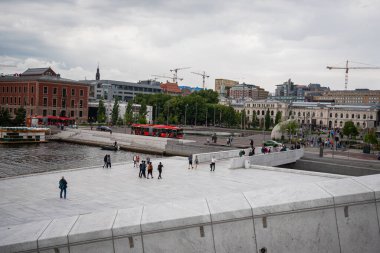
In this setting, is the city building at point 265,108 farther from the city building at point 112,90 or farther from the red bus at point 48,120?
the red bus at point 48,120

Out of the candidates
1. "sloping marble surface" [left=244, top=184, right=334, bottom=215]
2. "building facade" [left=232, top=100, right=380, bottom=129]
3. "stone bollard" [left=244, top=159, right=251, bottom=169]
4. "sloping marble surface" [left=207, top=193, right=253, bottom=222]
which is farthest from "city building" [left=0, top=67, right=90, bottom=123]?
"sloping marble surface" [left=244, top=184, right=334, bottom=215]

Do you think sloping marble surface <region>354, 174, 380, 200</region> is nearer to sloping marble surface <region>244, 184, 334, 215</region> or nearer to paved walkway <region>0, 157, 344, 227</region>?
sloping marble surface <region>244, 184, 334, 215</region>

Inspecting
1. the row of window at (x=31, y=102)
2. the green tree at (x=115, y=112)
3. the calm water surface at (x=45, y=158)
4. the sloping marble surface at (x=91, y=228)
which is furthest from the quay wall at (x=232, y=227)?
the green tree at (x=115, y=112)

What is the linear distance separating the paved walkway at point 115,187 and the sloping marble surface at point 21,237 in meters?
6.71

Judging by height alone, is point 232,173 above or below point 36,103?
below

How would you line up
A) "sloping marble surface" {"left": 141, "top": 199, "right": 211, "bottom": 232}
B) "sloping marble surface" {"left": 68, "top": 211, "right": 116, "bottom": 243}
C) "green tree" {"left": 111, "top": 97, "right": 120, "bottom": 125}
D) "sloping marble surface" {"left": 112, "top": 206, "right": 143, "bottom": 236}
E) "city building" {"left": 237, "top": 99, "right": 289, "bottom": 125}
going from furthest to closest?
1. "city building" {"left": 237, "top": 99, "right": 289, "bottom": 125}
2. "green tree" {"left": 111, "top": 97, "right": 120, "bottom": 125}
3. "sloping marble surface" {"left": 141, "top": 199, "right": 211, "bottom": 232}
4. "sloping marble surface" {"left": 112, "top": 206, "right": 143, "bottom": 236}
5. "sloping marble surface" {"left": 68, "top": 211, "right": 116, "bottom": 243}

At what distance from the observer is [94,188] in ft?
73.8

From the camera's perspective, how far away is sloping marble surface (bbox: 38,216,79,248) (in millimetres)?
9033

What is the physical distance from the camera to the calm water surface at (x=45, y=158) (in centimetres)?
3871

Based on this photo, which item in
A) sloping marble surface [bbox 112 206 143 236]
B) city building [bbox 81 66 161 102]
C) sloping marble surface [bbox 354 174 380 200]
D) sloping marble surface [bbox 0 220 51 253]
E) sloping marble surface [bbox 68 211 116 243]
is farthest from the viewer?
city building [bbox 81 66 161 102]

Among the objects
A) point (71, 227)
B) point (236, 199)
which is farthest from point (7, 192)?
point (236, 199)

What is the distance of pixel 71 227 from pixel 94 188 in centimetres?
1335

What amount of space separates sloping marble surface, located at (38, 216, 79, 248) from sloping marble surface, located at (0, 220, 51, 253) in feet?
0.46

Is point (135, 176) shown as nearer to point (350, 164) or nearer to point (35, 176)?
point (35, 176)
